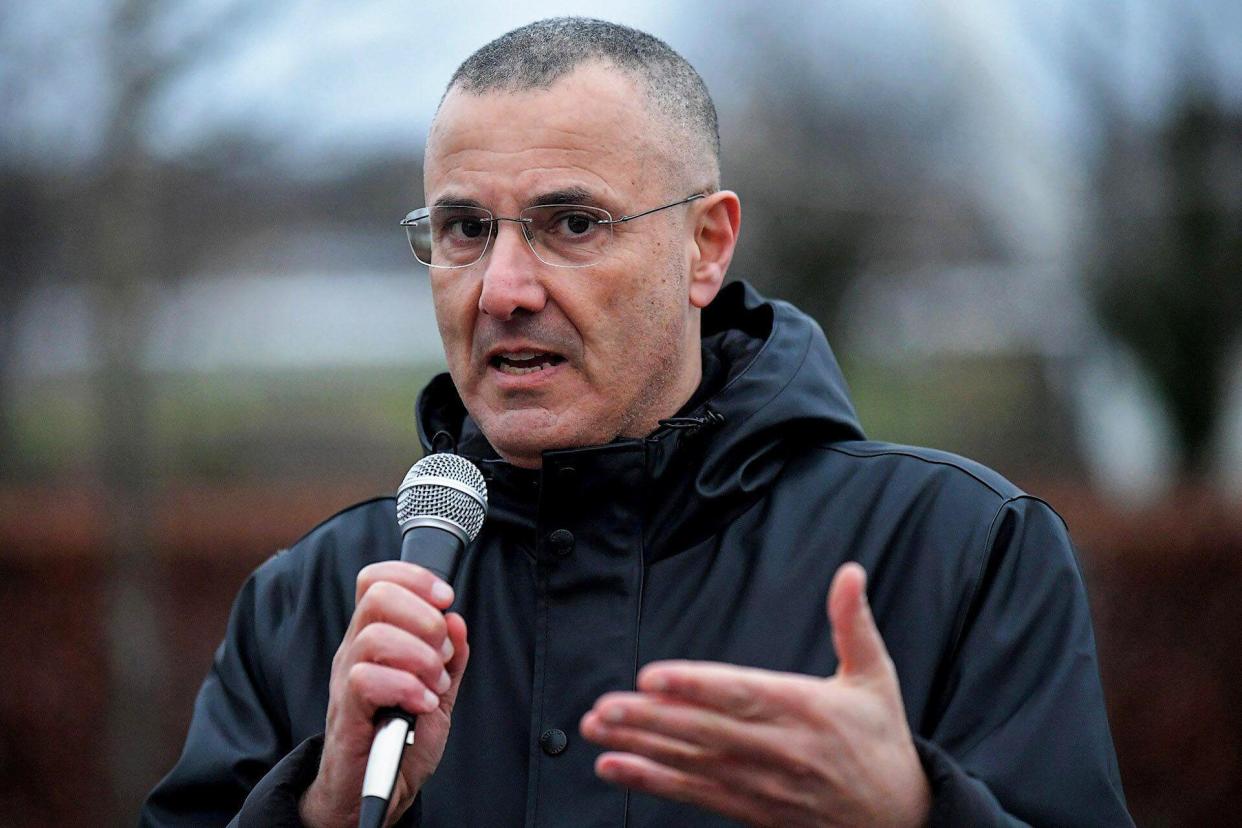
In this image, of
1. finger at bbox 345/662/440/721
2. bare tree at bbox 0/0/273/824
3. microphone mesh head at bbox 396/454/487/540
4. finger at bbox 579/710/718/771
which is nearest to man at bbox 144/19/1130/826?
finger at bbox 345/662/440/721

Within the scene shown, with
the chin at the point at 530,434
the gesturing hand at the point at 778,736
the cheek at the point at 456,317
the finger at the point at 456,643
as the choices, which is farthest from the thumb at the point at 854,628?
the cheek at the point at 456,317

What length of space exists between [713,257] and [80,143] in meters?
4.06

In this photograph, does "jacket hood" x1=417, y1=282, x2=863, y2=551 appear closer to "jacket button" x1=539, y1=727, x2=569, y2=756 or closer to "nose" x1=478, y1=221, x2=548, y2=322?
"nose" x1=478, y1=221, x2=548, y2=322

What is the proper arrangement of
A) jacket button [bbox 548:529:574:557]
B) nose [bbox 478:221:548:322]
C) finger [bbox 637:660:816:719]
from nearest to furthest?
finger [bbox 637:660:816:719]
jacket button [bbox 548:529:574:557]
nose [bbox 478:221:548:322]

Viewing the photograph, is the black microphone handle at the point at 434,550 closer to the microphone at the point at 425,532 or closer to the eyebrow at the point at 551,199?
the microphone at the point at 425,532

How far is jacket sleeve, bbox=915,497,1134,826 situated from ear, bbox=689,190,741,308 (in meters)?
0.79

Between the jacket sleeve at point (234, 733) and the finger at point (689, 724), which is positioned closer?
the finger at point (689, 724)

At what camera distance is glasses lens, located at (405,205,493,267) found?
2.63 metres

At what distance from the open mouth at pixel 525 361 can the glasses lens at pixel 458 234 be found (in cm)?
20

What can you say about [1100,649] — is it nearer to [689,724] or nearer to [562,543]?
[562,543]

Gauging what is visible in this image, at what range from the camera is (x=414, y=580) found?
1.99 m

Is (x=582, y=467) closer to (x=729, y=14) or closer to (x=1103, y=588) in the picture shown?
(x=1103, y=588)

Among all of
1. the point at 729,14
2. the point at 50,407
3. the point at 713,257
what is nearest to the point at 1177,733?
the point at 713,257

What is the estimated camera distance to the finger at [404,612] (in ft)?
6.40
